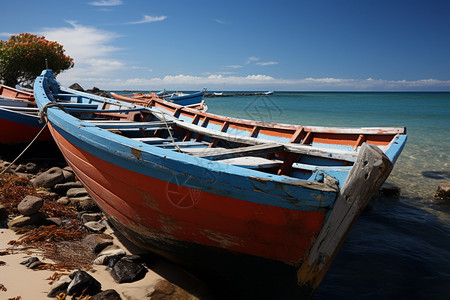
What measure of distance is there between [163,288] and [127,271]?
0.50 m

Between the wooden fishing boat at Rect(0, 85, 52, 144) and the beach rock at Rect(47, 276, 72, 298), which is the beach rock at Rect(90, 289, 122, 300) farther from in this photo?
the wooden fishing boat at Rect(0, 85, 52, 144)

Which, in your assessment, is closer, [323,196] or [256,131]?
[323,196]

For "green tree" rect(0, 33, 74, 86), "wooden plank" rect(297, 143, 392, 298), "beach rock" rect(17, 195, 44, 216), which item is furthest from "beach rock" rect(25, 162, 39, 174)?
"green tree" rect(0, 33, 74, 86)

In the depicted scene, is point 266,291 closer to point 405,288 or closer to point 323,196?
point 323,196

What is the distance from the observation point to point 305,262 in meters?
2.61

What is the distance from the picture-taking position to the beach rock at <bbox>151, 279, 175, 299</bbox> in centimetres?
327

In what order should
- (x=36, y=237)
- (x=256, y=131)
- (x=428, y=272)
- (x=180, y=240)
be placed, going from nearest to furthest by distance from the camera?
(x=180, y=240)
(x=36, y=237)
(x=428, y=272)
(x=256, y=131)

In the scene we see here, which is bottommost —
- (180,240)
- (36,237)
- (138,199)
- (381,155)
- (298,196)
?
(36,237)

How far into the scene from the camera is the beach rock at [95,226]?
183 inches

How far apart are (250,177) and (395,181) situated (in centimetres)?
830

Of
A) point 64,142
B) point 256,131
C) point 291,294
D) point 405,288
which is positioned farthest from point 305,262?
point 64,142

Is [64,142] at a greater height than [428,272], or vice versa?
[64,142]

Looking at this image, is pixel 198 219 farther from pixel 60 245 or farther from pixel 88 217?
pixel 88 217

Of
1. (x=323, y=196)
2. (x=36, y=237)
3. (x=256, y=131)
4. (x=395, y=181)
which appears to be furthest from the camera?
(x=395, y=181)
